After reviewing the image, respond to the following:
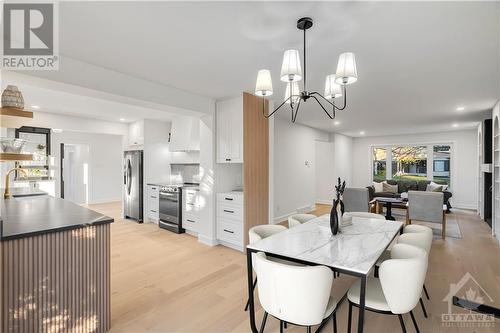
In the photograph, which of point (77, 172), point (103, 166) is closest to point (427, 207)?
point (103, 166)

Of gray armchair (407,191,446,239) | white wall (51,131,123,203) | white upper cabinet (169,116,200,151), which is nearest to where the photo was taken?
gray armchair (407,191,446,239)

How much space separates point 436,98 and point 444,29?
2627 mm

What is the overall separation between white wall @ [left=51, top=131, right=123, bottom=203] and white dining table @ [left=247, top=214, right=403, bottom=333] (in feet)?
25.3

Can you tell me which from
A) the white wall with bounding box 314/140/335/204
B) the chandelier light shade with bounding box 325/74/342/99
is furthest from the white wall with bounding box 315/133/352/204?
the chandelier light shade with bounding box 325/74/342/99

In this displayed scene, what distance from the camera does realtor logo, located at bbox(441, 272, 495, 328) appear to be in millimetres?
2203

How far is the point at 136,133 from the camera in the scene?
6.35m

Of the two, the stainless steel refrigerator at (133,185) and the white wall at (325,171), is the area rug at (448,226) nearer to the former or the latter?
the white wall at (325,171)

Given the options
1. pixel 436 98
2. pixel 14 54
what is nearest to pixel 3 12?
pixel 14 54

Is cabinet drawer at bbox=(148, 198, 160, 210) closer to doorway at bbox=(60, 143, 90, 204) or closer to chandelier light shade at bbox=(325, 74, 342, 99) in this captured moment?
doorway at bbox=(60, 143, 90, 204)

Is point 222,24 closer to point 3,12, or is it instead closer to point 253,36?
Result: point 253,36

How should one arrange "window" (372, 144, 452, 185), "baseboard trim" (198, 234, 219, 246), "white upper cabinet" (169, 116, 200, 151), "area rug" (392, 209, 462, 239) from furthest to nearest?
"window" (372, 144, 452, 185)
"white upper cabinet" (169, 116, 200, 151)
"area rug" (392, 209, 462, 239)
"baseboard trim" (198, 234, 219, 246)

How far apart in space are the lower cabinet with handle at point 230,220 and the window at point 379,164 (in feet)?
24.0

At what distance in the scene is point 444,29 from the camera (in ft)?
6.79

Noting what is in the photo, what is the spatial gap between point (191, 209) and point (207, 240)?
769 millimetres
